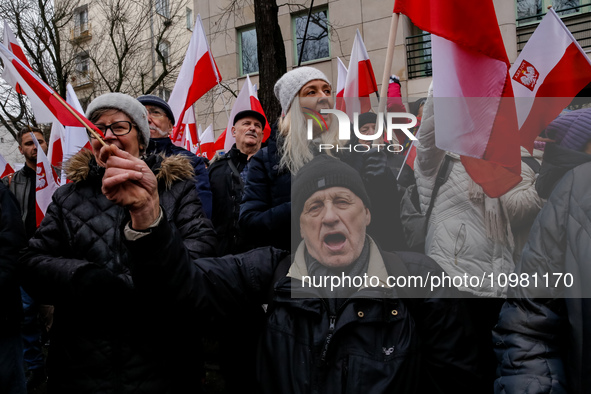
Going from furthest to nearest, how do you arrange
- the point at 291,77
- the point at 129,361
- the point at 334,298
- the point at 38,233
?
the point at 291,77
the point at 38,233
the point at 129,361
the point at 334,298

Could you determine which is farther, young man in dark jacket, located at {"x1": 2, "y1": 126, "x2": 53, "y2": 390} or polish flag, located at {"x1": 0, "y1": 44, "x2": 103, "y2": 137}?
young man in dark jacket, located at {"x1": 2, "y1": 126, "x2": 53, "y2": 390}

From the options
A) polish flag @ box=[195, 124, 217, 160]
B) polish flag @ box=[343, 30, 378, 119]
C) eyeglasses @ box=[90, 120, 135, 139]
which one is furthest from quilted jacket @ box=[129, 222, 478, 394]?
polish flag @ box=[195, 124, 217, 160]

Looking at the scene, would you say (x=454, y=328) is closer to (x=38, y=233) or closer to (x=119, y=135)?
(x=119, y=135)

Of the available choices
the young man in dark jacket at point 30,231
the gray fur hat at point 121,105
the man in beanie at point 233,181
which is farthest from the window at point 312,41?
the gray fur hat at point 121,105

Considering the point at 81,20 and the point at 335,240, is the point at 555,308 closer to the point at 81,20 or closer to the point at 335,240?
the point at 335,240

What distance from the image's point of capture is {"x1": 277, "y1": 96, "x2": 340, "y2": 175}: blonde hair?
1.58 m

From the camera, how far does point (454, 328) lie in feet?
4.73

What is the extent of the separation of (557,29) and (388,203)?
151cm

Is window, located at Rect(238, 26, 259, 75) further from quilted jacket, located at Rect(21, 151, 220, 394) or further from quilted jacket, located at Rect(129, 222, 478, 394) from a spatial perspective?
quilted jacket, located at Rect(129, 222, 478, 394)

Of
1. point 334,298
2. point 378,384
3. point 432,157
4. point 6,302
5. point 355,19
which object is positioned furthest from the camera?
point 355,19

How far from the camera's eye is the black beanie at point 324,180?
150 centimetres

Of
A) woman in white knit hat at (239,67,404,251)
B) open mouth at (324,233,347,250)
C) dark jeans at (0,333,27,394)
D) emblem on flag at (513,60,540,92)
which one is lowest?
dark jeans at (0,333,27,394)

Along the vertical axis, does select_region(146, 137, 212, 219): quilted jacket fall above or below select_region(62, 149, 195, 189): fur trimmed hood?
above

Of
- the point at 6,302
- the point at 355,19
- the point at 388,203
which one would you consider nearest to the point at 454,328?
the point at 388,203
